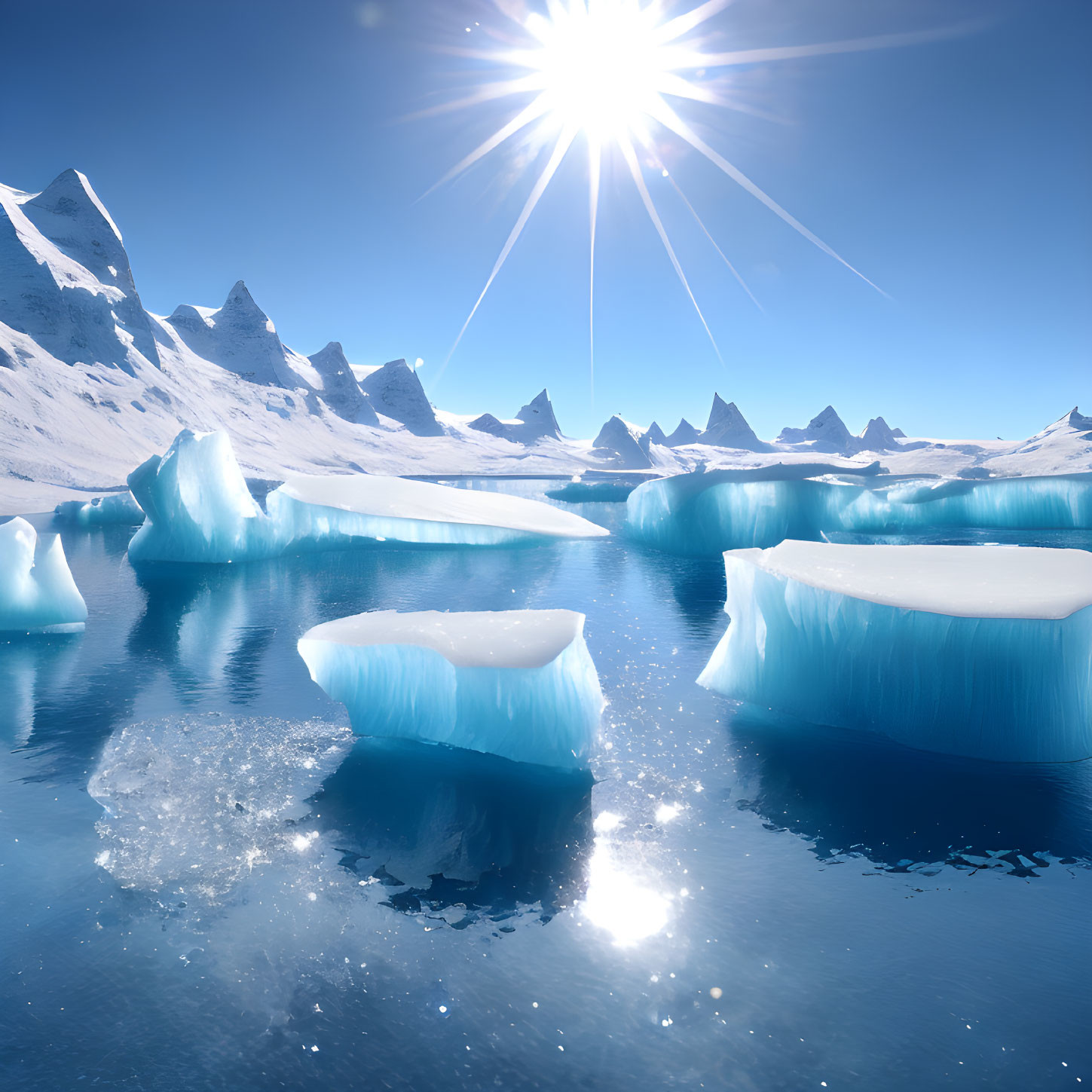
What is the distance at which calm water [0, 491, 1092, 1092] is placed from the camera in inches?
125

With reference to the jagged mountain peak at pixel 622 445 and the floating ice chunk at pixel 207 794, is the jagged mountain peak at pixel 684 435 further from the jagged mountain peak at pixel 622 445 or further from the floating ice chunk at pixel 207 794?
the floating ice chunk at pixel 207 794

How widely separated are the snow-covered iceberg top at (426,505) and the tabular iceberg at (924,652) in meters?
10.9

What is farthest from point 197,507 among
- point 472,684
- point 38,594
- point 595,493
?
point 595,493

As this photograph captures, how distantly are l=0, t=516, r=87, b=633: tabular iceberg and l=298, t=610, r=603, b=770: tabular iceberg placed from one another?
20.5ft

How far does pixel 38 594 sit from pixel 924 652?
11.5 metres

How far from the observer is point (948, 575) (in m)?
7.57

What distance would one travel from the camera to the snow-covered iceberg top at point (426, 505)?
17.3m

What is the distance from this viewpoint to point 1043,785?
5539mm

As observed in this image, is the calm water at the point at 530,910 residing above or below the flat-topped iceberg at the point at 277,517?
below

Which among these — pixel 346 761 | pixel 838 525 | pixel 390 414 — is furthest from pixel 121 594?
pixel 390 414

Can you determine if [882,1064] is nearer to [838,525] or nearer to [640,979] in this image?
[640,979]

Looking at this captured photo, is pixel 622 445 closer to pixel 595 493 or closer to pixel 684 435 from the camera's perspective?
pixel 684 435

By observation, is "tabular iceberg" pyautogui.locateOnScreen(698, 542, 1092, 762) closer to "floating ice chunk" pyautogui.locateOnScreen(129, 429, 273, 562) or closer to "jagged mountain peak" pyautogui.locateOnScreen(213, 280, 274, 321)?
"floating ice chunk" pyautogui.locateOnScreen(129, 429, 273, 562)

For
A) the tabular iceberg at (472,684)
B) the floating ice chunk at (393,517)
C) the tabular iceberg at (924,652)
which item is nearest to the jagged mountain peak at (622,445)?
the floating ice chunk at (393,517)
